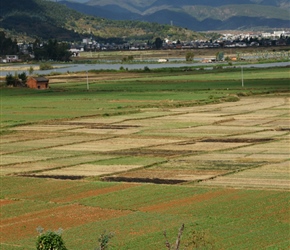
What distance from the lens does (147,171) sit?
3759 cm

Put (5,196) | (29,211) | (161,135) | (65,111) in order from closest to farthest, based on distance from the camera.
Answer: (29,211) → (5,196) → (161,135) → (65,111)

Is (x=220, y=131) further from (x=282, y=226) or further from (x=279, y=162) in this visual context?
(x=282, y=226)

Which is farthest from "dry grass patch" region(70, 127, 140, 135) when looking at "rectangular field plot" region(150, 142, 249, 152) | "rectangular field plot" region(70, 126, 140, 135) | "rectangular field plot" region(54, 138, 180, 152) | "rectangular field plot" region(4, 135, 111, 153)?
"rectangular field plot" region(150, 142, 249, 152)

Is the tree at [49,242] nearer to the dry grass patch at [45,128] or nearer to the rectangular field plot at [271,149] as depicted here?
the rectangular field plot at [271,149]

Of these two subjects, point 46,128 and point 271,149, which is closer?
point 271,149

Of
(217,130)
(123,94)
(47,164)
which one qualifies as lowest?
(123,94)

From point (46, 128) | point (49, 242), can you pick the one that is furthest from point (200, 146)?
point (49, 242)

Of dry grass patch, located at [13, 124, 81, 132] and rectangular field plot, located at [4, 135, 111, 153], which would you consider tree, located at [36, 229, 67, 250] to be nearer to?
rectangular field plot, located at [4, 135, 111, 153]

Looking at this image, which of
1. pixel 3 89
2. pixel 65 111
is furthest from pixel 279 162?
pixel 3 89

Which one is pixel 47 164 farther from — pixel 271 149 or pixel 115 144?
pixel 271 149

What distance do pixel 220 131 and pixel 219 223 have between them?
82.7 ft

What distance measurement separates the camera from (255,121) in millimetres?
57281

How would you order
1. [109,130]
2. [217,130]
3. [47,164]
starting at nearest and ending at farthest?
[47,164] → [217,130] → [109,130]

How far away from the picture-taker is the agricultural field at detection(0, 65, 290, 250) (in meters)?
26.5
